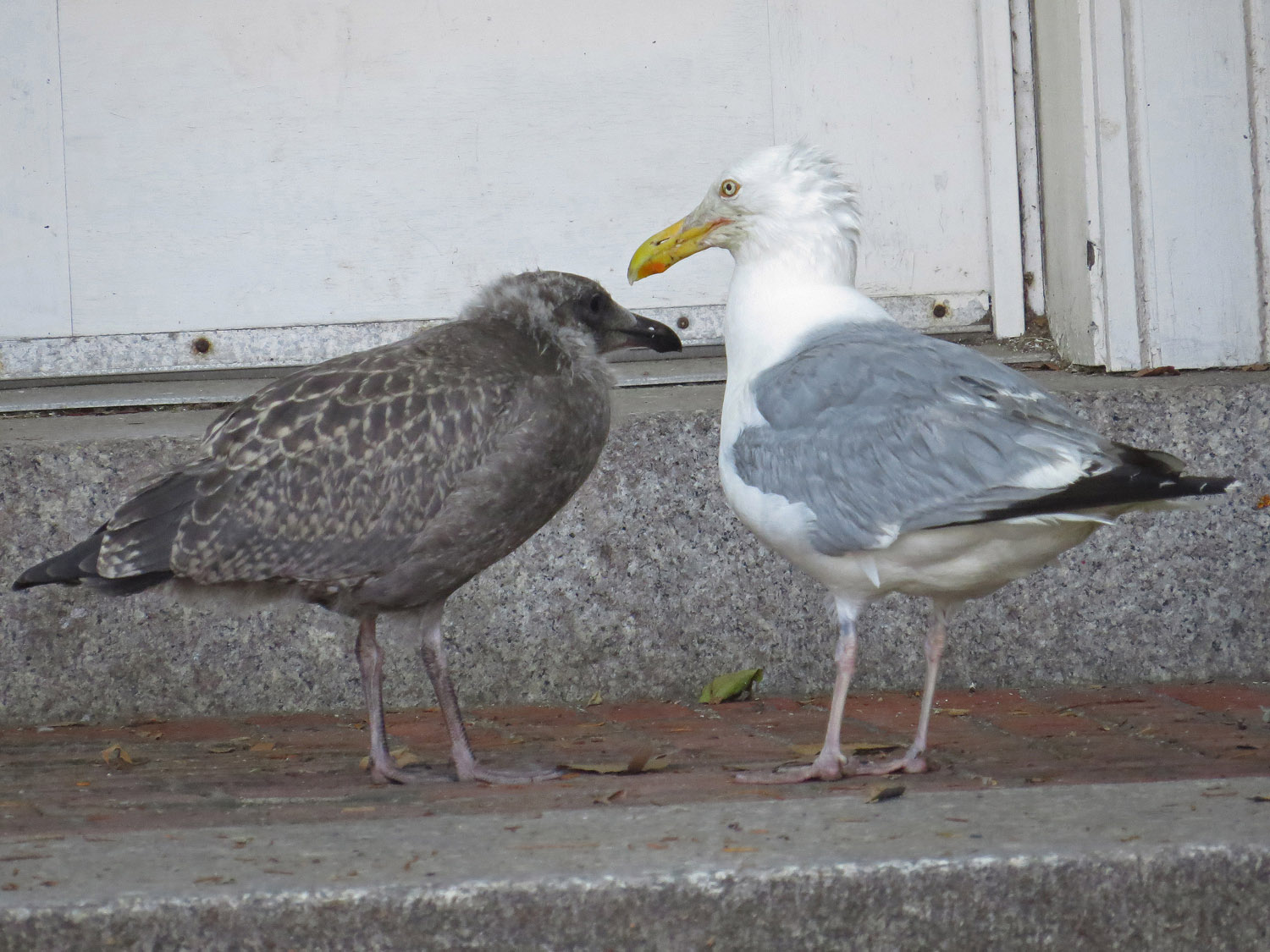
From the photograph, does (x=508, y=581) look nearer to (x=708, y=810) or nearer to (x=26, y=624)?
(x=26, y=624)

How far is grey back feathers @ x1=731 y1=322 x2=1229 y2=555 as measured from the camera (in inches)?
109

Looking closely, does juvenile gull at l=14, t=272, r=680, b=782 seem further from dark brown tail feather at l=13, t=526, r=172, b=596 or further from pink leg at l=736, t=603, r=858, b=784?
pink leg at l=736, t=603, r=858, b=784

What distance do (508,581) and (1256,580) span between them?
7.00ft

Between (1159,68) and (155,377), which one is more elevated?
(1159,68)

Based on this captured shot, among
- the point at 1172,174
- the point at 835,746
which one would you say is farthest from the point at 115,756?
the point at 1172,174

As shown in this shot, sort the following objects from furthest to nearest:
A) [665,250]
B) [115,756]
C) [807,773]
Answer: [665,250]
[115,756]
[807,773]

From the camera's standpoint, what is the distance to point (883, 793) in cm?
268

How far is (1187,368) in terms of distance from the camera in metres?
4.61

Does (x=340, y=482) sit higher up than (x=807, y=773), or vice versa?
(x=340, y=482)

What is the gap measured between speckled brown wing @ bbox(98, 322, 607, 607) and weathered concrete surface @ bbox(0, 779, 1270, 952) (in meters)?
1.05

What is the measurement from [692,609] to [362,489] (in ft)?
4.28

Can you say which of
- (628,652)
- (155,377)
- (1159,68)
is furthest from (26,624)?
(1159,68)

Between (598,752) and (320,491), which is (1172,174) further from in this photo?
(320,491)

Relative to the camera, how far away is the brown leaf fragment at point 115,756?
3.54 m
